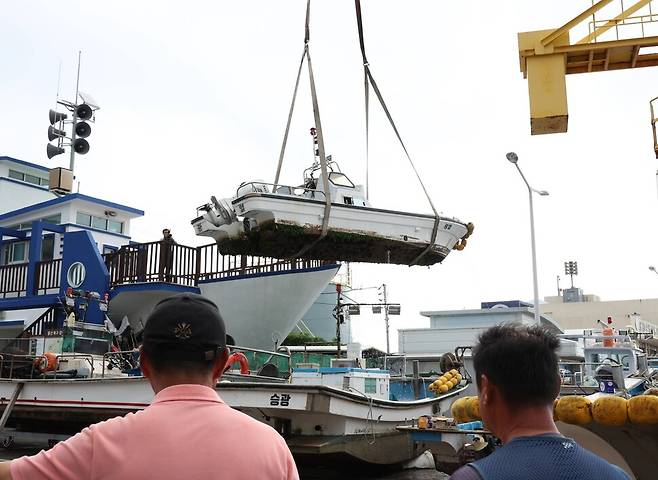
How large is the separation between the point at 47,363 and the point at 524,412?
13.6 metres

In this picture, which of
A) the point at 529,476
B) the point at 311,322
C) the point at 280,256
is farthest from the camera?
the point at 311,322

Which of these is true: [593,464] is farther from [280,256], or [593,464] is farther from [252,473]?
[280,256]

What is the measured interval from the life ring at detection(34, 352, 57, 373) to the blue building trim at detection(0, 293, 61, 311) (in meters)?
3.83

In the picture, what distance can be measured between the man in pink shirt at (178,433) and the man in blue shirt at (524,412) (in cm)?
58

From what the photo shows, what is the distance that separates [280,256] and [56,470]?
11.4 m

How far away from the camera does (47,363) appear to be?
14.0m

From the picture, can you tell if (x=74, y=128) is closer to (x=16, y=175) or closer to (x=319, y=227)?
(x=16, y=175)

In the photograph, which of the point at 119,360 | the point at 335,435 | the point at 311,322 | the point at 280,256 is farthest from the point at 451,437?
the point at 311,322

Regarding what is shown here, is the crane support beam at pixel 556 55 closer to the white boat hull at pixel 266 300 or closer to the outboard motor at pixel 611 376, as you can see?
the outboard motor at pixel 611 376

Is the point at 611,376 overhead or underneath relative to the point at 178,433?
underneath

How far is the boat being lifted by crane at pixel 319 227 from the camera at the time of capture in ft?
40.1

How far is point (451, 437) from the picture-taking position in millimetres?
10852

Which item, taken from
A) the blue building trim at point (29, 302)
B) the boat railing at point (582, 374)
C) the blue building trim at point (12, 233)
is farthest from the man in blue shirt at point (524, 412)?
the blue building trim at point (12, 233)

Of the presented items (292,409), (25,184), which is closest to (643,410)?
(292,409)
